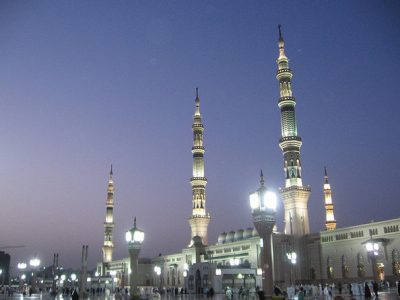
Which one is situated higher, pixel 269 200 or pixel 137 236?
pixel 269 200

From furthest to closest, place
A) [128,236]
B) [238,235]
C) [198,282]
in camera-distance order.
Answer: [238,235]
[198,282]
[128,236]

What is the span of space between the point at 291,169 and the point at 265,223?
2785cm

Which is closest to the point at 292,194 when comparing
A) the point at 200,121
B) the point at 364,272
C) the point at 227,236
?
the point at 364,272

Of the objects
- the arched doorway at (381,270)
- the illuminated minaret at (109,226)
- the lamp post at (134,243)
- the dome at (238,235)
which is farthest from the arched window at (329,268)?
the illuminated minaret at (109,226)

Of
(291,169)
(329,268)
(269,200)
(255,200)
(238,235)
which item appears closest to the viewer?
(269,200)

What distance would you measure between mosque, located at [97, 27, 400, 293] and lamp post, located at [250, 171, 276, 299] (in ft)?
42.0

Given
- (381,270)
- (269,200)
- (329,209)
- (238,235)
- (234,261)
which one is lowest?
(381,270)

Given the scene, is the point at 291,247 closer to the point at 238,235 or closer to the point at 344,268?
the point at 344,268

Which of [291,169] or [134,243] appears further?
[291,169]

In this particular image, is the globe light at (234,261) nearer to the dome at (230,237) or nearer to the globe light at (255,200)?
the dome at (230,237)

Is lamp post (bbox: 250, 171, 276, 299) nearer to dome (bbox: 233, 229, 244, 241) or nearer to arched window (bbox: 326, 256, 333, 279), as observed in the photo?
arched window (bbox: 326, 256, 333, 279)

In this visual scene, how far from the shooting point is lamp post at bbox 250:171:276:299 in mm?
23703

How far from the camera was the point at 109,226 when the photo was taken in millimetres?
86500

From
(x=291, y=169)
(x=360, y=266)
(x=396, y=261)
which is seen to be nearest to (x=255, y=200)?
(x=396, y=261)
